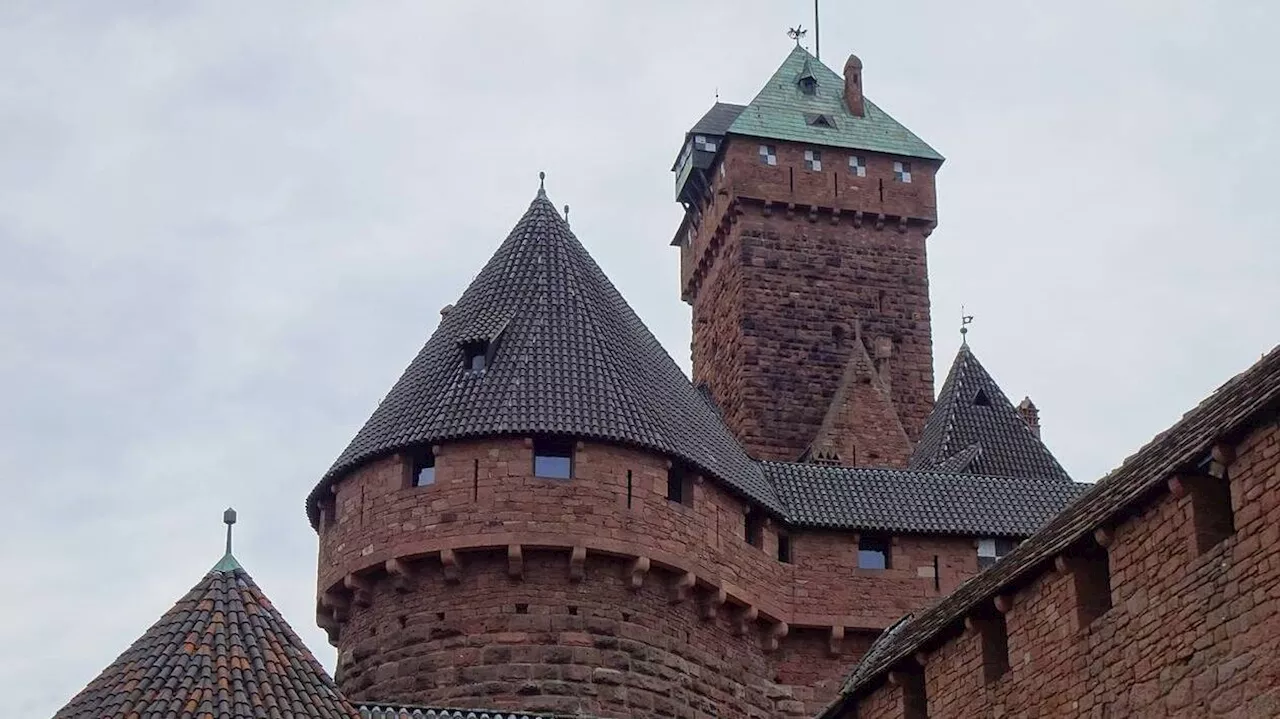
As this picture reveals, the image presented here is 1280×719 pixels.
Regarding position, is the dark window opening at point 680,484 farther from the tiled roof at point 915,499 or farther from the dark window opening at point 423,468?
the dark window opening at point 423,468

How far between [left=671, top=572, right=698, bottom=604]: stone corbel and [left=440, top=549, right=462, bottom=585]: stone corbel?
7.79 feet

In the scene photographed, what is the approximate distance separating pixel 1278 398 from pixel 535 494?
10.7 meters

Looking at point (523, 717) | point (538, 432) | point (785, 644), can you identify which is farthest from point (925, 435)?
point (523, 717)

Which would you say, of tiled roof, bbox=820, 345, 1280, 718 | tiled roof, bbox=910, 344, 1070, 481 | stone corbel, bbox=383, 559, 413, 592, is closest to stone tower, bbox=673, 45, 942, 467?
tiled roof, bbox=910, 344, 1070, 481

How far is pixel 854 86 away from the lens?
3556 centimetres

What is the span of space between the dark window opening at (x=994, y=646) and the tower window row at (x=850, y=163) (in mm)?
18440

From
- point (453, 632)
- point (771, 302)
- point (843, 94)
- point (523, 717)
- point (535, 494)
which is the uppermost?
point (843, 94)

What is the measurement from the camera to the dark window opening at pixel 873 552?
2427cm

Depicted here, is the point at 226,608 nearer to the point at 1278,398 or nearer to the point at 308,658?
the point at 308,658

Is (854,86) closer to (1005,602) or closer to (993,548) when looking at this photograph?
(993,548)

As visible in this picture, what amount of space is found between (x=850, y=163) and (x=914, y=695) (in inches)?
702

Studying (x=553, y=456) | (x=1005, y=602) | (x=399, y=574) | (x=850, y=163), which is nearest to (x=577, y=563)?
(x=553, y=456)

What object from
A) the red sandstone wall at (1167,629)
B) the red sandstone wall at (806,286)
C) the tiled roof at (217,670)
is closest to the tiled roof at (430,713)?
the tiled roof at (217,670)

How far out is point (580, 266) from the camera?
24.9m
